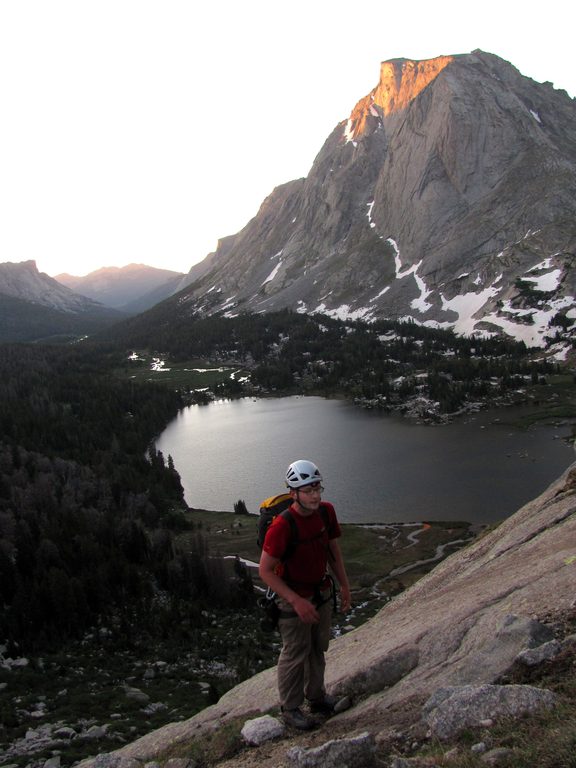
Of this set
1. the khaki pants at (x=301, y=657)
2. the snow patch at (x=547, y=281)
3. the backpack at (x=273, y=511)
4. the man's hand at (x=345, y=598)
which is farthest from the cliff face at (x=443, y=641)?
the snow patch at (x=547, y=281)

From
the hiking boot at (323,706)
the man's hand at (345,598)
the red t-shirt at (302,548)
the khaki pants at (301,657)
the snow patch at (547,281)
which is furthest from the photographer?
the snow patch at (547,281)

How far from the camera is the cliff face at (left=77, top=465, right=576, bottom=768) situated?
→ 9.48 meters

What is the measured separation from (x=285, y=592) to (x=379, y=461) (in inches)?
3636

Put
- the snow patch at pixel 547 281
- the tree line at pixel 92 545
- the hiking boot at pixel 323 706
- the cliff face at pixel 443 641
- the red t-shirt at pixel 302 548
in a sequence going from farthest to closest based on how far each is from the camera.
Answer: the snow patch at pixel 547 281, the tree line at pixel 92 545, the hiking boot at pixel 323 706, the cliff face at pixel 443 641, the red t-shirt at pixel 302 548

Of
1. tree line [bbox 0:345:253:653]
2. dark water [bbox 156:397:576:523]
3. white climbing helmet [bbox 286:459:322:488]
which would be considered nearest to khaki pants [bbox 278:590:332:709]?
white climbing helmet [bbox 286:459:322:488]

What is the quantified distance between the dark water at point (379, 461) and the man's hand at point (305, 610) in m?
67.5

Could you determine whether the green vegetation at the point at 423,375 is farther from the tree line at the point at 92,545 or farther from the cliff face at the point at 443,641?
the cliff face at the point at 443,641

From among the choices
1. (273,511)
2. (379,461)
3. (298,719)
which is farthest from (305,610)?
(379,461)

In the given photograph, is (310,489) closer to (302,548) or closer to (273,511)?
(273,511)

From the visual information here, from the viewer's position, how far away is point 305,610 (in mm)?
9477

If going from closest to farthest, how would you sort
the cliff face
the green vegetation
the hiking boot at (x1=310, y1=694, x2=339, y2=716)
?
1. the cliff face
2. the hiking boot at (x1=310, y1=694, x2=339, y2=716)
3. the green vegetation

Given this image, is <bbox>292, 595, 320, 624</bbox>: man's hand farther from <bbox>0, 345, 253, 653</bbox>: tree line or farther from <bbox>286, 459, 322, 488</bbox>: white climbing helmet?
<bbox>0, 345, 253, 653</bbox>: tree line

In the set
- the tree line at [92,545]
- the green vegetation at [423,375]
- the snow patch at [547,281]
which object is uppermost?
the snow patch at [547,281]

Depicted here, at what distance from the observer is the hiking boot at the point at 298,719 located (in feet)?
32.4
